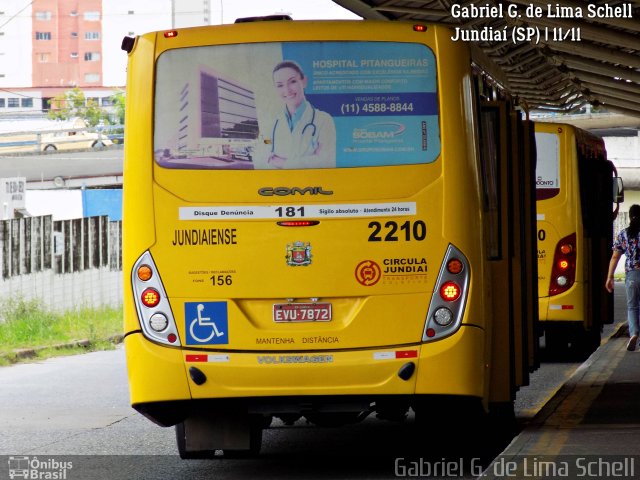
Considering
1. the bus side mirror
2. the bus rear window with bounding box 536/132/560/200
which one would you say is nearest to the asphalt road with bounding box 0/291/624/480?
the bus rear window with bounding box 536/132/560/200

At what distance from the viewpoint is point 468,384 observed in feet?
27.2

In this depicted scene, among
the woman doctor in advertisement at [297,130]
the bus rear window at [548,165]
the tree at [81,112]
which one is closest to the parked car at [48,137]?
the tree at [81,112]

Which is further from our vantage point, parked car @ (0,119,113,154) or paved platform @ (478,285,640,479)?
parked car @ (0,119,113,154)

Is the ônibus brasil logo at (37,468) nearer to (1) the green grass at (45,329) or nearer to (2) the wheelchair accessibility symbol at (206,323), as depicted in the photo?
(2) the wheelchair accessibility symbol at (206,323)

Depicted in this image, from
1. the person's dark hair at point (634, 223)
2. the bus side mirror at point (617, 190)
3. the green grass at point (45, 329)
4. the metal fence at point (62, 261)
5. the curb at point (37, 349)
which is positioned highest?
the bus side mirror at point (617, 190)

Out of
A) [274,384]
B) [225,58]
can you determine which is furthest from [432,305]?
[225,58]

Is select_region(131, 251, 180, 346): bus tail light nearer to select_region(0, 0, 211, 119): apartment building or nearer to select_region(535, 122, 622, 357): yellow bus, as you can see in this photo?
select_region(535, 122, 622, 357): yellow bus

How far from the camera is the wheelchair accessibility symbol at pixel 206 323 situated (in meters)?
8.23

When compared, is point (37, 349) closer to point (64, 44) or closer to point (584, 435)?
point (584, 435)

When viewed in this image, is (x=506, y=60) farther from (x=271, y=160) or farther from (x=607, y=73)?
(x=271, y=160)

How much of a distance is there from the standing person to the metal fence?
971 centimetres

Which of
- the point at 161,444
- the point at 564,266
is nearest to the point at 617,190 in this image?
the point at 564,266

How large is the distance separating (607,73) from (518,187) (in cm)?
1434

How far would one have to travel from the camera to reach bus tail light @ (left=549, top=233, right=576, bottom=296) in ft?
52.1
